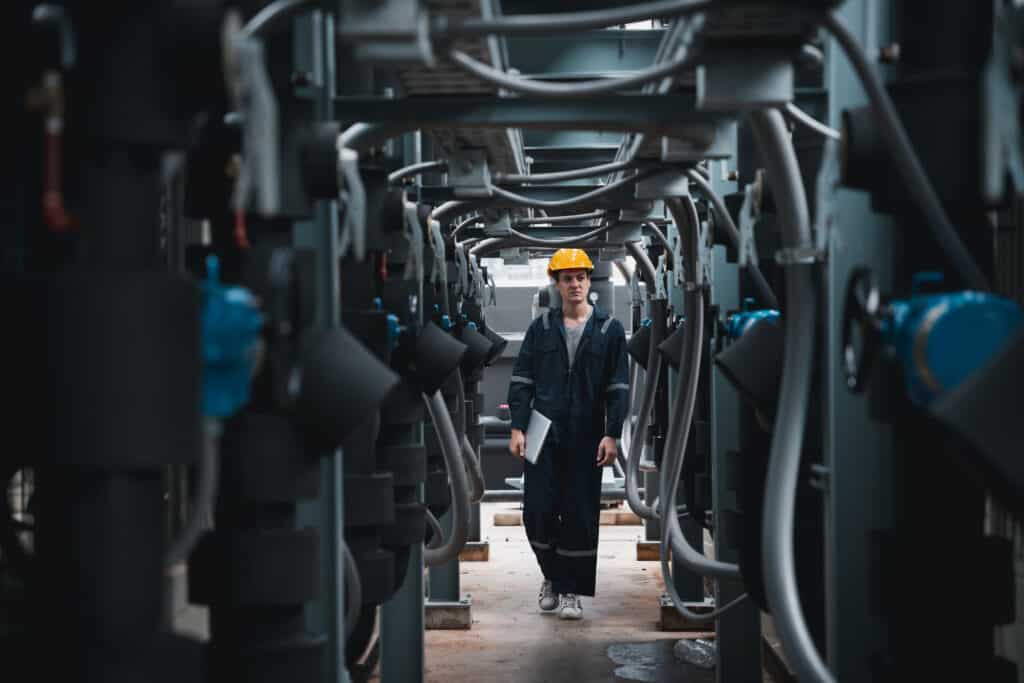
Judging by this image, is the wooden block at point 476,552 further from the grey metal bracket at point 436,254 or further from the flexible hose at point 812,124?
the flexible hose at point 812,124

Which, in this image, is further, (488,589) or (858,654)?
(488,589)

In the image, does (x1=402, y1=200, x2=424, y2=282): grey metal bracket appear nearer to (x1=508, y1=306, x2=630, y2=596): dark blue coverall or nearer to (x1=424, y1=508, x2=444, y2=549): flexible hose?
(x1=424, y1=508, x2=444, y2=549): flexible hose

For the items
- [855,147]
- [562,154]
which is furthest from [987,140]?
[562,154]

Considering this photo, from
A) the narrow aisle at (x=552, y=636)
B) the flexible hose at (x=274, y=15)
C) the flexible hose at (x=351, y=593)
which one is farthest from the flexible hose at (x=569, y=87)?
the narrow aisle at (x=552, y=636)

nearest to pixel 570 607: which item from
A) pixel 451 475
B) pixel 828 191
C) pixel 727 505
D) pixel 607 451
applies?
pixel 607 451

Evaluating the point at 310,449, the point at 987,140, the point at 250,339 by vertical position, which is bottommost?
the point at 310,449

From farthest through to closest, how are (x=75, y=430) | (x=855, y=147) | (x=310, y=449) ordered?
(x=310, y=449) → (x=855, y=147) → (x=75, y=430)

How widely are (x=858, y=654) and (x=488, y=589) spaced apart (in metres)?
3.83

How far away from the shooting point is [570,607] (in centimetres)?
492

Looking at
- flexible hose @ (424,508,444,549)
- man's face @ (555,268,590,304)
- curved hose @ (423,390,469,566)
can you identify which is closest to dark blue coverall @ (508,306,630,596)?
man's face @ (555,268,590,304)

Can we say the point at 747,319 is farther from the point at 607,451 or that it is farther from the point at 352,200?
the point at 607,451

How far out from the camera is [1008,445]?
1.23 m

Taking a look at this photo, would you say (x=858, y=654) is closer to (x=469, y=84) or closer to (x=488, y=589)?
(x=469, y=84)

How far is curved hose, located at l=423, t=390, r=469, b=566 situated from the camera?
3.34 m
